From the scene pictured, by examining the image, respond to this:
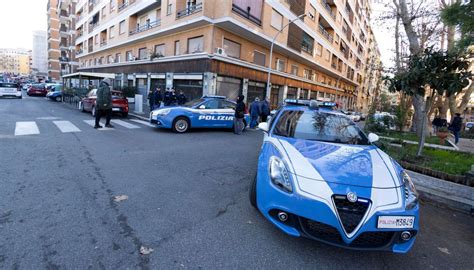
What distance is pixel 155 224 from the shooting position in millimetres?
2930

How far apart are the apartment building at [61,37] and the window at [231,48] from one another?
40.0m

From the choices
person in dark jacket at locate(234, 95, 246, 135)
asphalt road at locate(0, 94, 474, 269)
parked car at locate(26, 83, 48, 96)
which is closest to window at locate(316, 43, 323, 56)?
person in dark jacket at locate(234, 95, 246, 135)

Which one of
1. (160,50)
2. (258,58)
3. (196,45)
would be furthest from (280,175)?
(160,50)

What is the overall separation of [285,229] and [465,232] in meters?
2.90

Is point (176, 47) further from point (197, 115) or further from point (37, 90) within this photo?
point (37, 90)

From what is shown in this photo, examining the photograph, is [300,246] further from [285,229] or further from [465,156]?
[465,156]

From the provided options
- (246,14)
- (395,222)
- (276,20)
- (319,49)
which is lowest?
(395,222)

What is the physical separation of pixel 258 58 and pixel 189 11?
6250 mm

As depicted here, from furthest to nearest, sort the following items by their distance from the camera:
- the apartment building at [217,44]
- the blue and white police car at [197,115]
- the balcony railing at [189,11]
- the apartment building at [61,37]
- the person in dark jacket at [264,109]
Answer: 1. the apartment building at [61,37]
2. the apartment building at [217,44]
3. the balcony railing at [189,11]
4. the person in dark jacket at [264,109]
5. the blue and white police car at [197,115]

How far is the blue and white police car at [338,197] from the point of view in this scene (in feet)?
7.60

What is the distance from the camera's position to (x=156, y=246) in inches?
99.1

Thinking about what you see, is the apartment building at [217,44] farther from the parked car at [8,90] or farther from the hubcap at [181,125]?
the parked car at [8,90]

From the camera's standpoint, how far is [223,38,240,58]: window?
1730 centimetres

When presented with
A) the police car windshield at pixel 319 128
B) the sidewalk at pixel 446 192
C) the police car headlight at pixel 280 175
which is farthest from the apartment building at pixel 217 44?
the police car headlight at pixel 280 175
